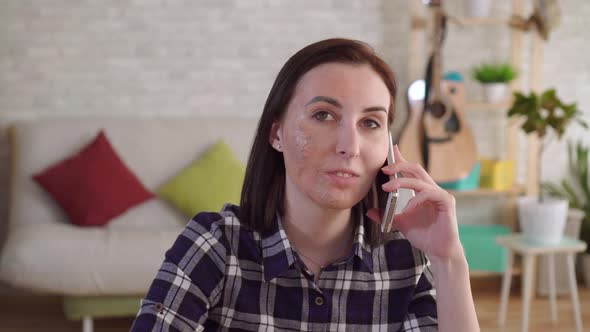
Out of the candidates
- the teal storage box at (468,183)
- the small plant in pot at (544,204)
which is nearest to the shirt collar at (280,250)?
the small plant in pot at (544,204)

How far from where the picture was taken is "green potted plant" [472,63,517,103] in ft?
12.0

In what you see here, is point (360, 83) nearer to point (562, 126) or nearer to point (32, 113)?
point (562, 126)

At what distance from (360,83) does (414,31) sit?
2831 mm

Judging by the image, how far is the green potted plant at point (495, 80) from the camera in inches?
144

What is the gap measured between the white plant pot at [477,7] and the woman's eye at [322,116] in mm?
2882

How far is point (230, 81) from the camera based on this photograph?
380 cm

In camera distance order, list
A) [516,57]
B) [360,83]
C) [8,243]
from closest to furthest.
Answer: [360,83], [8,243], [516,57]

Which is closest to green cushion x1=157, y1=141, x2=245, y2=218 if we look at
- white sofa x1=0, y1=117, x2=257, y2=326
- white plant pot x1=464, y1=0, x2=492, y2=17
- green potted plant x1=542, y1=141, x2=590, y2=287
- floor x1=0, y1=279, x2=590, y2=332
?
white sofa x1=0, y1=117, x2=257, y2=326

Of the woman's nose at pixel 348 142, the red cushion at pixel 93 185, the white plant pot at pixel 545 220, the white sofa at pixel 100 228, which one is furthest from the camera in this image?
the red cushion at pixel 93 185

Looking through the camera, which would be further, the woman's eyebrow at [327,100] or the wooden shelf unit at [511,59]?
the wooden shelf unit at [511,59]

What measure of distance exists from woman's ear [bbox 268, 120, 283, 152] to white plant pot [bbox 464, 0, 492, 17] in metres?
2.82

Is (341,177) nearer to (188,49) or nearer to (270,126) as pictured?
(270,126)

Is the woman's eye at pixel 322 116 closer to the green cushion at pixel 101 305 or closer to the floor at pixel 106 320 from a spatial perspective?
the green cushion at pixel 101 305

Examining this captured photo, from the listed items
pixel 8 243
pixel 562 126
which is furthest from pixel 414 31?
pixel 8 243
